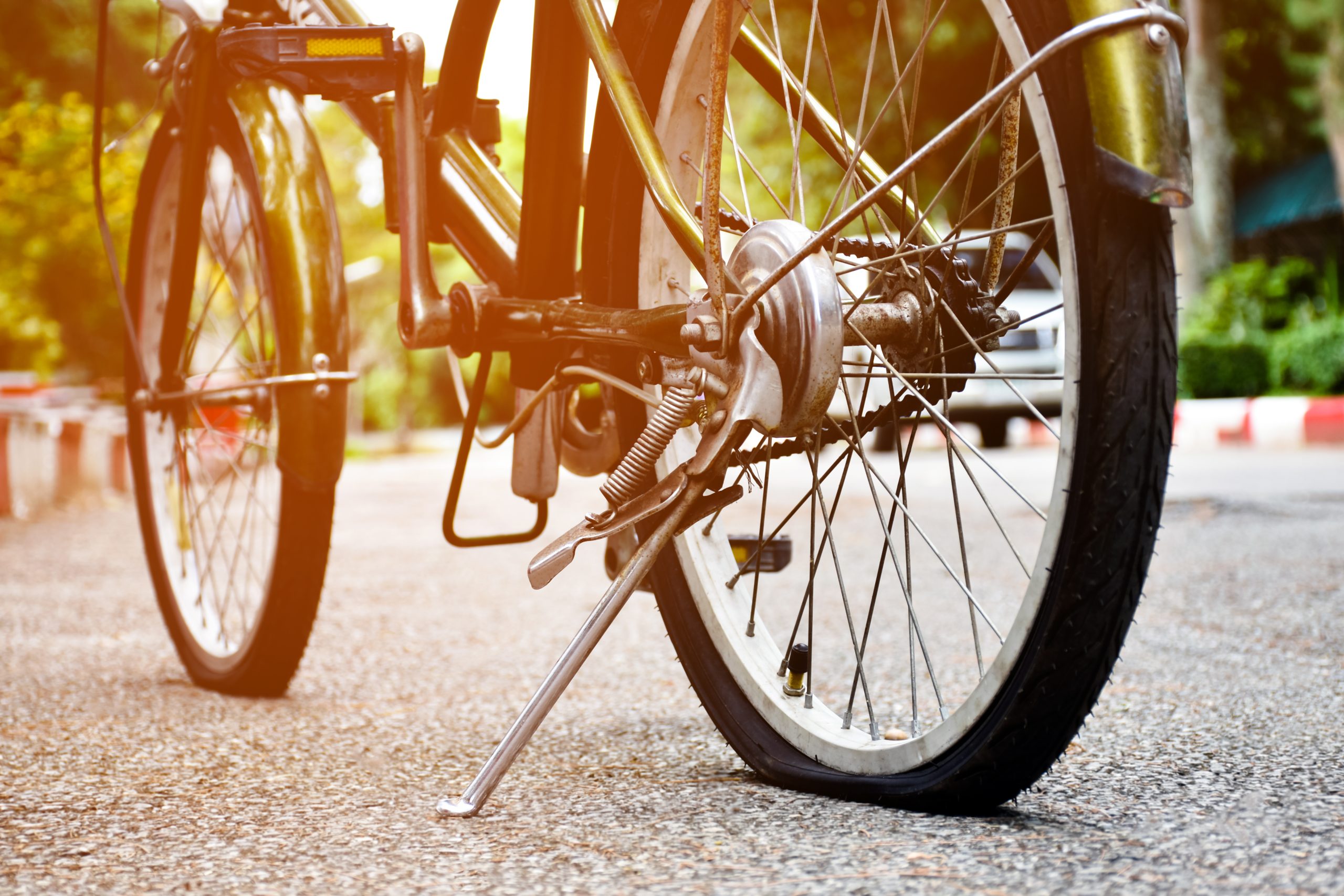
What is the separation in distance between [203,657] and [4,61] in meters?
10.8

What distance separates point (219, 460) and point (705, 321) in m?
1.86

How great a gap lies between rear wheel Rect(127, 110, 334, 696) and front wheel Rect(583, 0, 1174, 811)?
2.40ft

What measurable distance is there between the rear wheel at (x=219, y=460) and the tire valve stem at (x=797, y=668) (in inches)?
36.1

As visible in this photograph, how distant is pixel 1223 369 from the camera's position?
14.4 meters

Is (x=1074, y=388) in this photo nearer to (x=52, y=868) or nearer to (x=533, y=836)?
(x=533, y=836)

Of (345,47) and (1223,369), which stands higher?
(345,47)

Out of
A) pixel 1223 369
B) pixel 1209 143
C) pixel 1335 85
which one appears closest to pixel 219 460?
pixel 1223 369

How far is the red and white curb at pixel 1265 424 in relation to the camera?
465 inches

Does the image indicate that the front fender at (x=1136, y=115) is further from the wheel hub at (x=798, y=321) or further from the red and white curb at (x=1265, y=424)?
the red and white curb at (x=1265, y=424)

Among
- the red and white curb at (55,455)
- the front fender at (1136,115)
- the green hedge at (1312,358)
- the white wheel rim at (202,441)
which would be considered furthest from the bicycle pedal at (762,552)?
the green hedge at (1312,358)

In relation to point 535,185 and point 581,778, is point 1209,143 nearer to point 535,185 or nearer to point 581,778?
point 535,185

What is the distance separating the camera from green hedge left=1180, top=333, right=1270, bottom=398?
14320 millimetres

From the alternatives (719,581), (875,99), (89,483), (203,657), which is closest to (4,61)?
(89,483)

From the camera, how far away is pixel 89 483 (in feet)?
31.9
